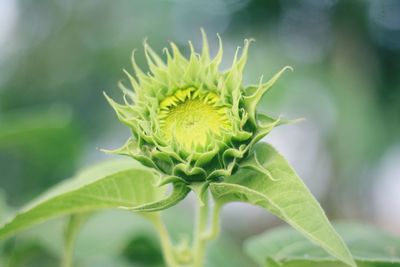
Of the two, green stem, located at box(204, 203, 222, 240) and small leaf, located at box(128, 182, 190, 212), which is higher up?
small leaf, located at box(128, 182, 190, 212)

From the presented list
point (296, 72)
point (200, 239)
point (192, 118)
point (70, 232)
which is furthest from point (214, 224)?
point (296, 72)

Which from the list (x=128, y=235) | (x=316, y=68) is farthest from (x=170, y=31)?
(x=128, y=235)

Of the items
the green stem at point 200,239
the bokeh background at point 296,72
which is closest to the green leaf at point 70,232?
the green stem at point 200,239

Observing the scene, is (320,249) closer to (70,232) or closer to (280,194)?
(280,194)

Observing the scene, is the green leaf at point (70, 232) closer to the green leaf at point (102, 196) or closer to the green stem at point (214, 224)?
the green leaf at point (102, 196)

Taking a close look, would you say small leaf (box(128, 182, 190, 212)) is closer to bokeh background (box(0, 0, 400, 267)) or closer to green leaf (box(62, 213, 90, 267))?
green leaf (box(62, 213, 90, 267))

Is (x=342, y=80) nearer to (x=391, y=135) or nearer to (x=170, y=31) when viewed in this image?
(x=391, y=135)

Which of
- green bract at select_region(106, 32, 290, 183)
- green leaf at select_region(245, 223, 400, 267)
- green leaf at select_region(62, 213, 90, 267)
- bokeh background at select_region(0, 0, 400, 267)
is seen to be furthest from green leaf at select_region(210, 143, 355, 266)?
bokeh background at select_region(0, 0, 400, 267)
